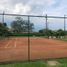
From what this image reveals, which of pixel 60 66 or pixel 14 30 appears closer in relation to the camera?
pixel 60 66

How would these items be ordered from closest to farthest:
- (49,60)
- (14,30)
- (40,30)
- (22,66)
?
(22,66) < (49,60) < (14,30) < (40,30)

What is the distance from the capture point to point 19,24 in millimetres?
11516

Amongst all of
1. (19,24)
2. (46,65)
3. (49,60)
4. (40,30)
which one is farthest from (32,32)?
(46,65)

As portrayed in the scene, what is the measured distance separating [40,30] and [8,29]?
81.0 inches

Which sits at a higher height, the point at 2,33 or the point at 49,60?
the point at 2,33

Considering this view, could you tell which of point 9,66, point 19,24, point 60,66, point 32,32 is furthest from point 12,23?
point 60,66

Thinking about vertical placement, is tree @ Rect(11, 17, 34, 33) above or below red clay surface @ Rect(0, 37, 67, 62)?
above

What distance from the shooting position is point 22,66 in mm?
9305

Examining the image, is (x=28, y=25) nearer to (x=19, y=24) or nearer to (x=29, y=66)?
(x=19, y=24)

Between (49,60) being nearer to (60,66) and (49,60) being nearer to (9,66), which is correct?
(60,66)

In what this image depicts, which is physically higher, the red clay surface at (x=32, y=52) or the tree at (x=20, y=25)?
the tree at (x=20, y=25)

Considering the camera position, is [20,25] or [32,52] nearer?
[20,25]

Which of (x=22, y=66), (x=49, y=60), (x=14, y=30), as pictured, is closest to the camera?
(x=22, y=66)

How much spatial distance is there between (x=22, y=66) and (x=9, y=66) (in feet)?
2.02
